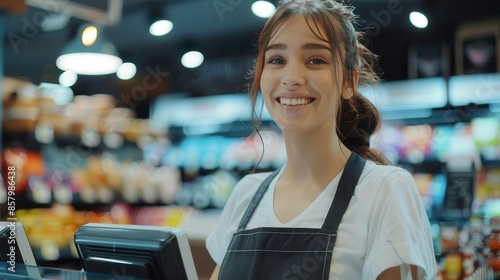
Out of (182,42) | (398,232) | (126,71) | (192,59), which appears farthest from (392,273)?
(126,71)

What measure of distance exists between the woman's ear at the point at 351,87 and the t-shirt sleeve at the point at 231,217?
41 centimetres

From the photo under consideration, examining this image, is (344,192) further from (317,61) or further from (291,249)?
(317,61)

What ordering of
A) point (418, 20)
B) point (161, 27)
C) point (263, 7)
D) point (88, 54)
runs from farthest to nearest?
point (161, 27) → point (263, 7) → point (88, 54) → point (418, 20)

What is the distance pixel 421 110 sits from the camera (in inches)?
170

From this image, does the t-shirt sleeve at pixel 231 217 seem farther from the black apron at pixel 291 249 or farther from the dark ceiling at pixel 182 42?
the dark ceiling at pixel 182 42

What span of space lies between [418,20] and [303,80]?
3356 mm

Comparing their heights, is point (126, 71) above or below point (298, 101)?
above

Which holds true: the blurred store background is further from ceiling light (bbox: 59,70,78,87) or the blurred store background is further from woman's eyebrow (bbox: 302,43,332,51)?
woman's eyebrow (bbox: 302,43,332,51)

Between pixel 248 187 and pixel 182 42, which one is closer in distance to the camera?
pixel 248 187

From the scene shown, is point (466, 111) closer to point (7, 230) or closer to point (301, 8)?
point (301, 8)

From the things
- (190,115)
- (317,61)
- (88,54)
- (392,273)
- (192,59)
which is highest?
(192,59)

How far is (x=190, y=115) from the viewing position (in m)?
6.13

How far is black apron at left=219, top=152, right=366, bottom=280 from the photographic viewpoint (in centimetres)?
150

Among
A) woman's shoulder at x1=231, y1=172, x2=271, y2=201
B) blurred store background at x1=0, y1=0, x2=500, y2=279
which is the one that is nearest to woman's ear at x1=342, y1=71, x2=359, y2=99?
woman's shoulder at x1=231, y1=172, x2=271, y2=201
